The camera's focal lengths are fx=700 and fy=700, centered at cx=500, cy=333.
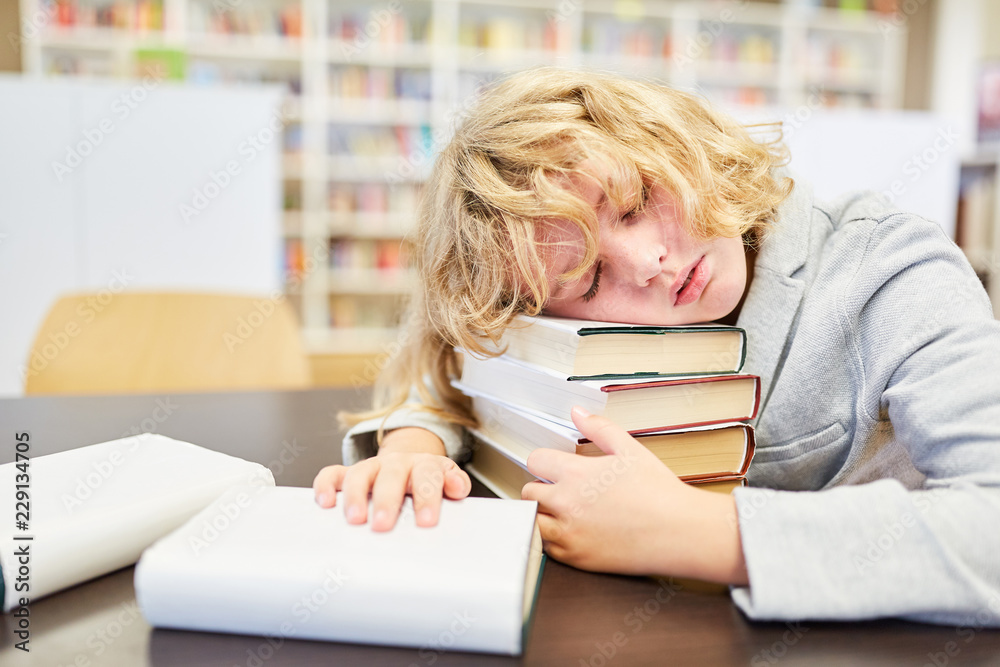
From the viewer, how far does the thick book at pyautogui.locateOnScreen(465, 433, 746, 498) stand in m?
0.49

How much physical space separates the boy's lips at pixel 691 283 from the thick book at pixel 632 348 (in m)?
0.09

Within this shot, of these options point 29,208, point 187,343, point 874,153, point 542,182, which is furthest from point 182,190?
point 874,153

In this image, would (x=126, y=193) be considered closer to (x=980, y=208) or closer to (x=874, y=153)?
(x=874, y=153)

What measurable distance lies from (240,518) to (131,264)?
5.91 feet

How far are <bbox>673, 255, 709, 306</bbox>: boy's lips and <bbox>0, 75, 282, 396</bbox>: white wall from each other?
5.45ft

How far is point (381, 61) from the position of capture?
378cm

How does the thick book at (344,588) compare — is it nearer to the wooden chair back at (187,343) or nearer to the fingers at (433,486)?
the fingers at (433,486)

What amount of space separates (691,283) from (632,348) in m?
0.16

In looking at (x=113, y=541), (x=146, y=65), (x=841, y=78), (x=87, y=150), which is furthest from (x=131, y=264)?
(x=841, y=78)

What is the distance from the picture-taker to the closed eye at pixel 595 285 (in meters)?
0.64

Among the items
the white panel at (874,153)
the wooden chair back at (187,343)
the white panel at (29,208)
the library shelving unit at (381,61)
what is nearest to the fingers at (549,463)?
the wooden chair back at (187,343)

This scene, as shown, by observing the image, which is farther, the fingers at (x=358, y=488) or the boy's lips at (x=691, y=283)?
the boy's lips at (x=691, y=283)

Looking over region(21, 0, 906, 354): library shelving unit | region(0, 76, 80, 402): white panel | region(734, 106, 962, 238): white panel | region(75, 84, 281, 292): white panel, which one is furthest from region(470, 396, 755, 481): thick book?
region(21, 0, 906, 354): library shelving unit

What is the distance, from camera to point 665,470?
43 centimetres
